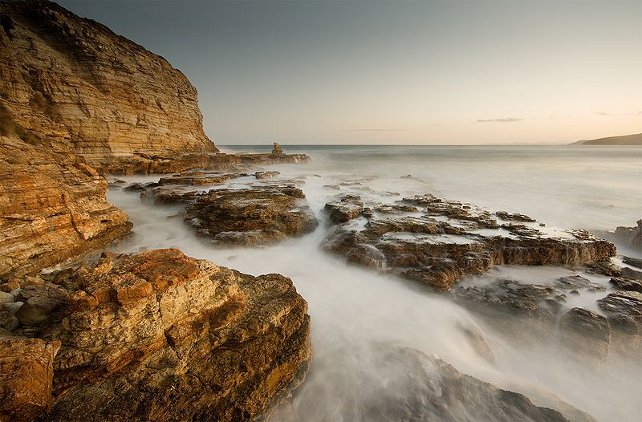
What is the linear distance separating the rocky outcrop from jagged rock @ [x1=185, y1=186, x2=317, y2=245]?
275cm

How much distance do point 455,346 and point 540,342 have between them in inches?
65.2

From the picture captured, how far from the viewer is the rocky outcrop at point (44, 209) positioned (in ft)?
17.7

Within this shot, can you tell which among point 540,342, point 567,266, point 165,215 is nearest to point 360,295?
point 540,342

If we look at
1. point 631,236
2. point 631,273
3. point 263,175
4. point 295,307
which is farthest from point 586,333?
point 263,175

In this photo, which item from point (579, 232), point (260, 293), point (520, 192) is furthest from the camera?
point (520, 192)

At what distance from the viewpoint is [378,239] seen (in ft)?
26.5

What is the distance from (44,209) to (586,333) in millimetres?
10902

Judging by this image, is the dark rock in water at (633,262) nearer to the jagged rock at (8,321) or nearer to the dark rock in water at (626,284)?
the dark rock in water at (626,284)

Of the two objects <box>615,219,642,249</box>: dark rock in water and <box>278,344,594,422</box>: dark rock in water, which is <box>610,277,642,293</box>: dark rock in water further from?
<box>278,344,594,422</box>: dark rock in water

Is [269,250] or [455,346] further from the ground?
[269,250]

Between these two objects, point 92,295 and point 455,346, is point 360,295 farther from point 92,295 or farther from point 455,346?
point 92,295

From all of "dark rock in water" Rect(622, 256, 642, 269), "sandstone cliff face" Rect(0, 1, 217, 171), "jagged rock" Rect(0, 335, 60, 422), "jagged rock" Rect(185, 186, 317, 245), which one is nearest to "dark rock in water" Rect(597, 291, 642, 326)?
"dark rock in water" Rect(622, 256, 642, 269)

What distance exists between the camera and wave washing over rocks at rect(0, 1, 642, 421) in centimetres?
297

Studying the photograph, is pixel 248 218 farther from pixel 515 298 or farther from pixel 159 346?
pixel 515 298
